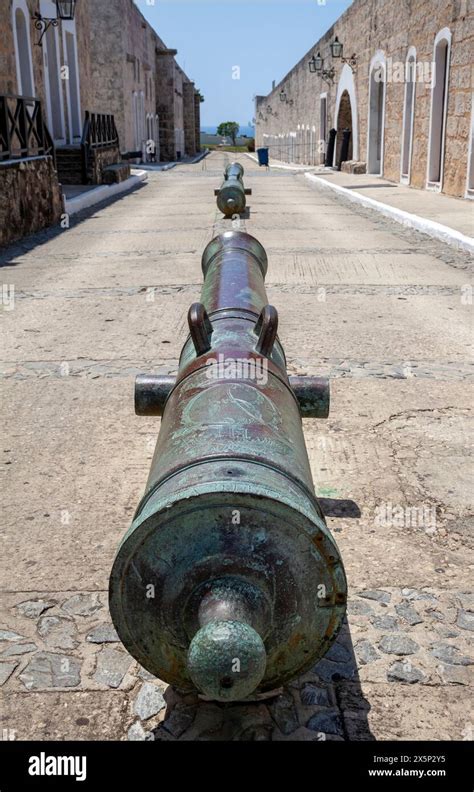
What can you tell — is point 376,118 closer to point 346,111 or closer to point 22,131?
point 346,111

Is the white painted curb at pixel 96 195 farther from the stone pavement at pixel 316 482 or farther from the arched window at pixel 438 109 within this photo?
the arched window at pixel 438 109

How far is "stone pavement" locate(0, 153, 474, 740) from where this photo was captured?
2.22 m

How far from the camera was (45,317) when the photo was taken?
21.6ft

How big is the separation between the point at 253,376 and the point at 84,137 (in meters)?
16.9

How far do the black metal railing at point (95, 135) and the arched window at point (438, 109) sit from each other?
7.81 metres

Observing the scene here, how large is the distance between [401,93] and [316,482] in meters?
18.4

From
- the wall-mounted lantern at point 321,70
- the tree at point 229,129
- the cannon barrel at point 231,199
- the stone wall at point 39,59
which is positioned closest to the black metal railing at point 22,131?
Result: the stone wall at point 39,59

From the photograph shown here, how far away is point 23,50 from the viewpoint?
50.1 feet

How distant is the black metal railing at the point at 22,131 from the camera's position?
37.3ft

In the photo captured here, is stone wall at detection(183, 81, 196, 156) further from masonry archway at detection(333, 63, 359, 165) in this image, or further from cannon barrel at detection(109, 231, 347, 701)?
cannon barrel at detection(109, 231, 347, 701)

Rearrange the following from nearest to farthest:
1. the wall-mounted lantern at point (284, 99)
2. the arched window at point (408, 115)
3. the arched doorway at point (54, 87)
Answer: the arched window at point (408, 115), the arched doorway at point (54, 87), the wall-mounted lantern at point (284, 99)

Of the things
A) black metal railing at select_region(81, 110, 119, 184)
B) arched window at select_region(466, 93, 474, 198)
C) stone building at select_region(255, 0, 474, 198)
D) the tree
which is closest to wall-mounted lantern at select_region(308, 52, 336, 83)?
stone building at select_region(255, 0, 474, 198)

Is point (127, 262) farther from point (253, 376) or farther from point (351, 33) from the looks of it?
point (351, 33)
